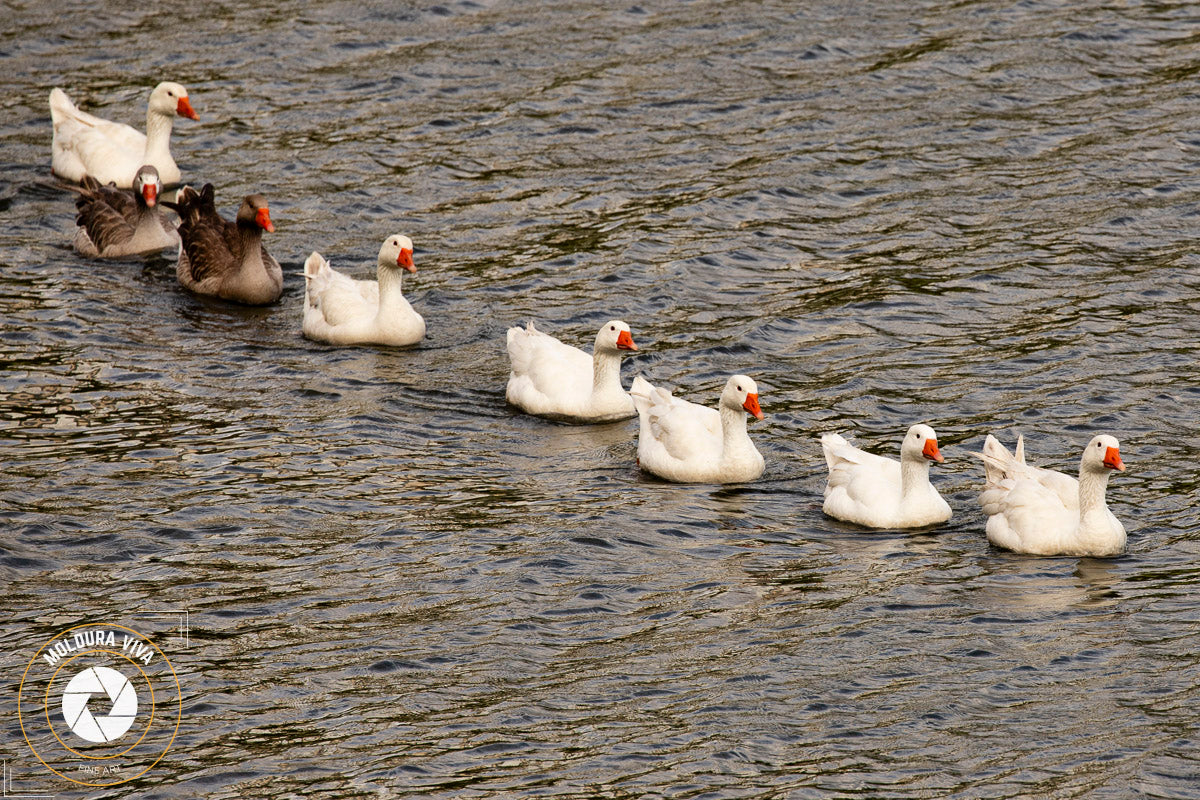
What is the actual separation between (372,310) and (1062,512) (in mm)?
7522

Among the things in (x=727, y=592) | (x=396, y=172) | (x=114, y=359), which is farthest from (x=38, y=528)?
(x=396, y=172)

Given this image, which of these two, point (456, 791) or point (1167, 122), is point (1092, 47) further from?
point (456, 791)

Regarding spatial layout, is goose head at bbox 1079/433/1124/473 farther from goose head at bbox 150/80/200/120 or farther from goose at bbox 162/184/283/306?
goose head at bbox 150/80/200/120

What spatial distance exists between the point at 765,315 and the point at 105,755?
8.98 metres

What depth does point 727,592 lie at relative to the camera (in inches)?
428

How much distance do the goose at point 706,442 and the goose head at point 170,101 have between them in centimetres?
919

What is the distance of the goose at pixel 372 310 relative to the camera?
1571 centimetres

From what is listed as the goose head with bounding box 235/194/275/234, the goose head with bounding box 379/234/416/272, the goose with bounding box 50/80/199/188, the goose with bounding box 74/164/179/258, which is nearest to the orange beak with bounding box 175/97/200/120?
the goose with bounding box 50/80/199/188

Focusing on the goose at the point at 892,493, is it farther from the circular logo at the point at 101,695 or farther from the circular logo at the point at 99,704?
the circular logo at the point at 101,695

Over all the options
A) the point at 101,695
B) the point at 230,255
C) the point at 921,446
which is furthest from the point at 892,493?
the point at 230,255

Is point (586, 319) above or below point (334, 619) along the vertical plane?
above

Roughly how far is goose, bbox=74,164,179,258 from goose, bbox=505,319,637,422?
5.84 metres

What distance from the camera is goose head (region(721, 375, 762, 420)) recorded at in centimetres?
→ 1264

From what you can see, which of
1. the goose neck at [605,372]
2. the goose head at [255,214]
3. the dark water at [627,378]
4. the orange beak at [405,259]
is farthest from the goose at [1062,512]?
the goose head at [255,214]
